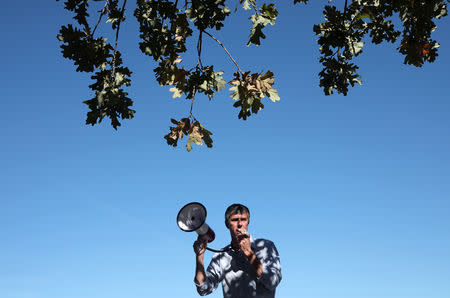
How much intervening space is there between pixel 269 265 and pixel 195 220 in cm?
103

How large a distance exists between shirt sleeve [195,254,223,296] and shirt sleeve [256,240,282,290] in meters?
0.55

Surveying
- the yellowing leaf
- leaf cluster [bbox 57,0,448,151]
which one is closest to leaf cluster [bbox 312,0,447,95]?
leaf cluster [bbox 57,0,448,151]

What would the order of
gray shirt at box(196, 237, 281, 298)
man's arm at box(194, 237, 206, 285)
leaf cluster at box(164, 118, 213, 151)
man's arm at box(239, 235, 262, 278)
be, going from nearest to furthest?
man's arm at box(239, 235, 262, 278) → gray shirt at box(196, 237, 281, 298) → man's arm at box(194, 237, 206, 285) → leaf cluster at box(164, 118, 213, 151)

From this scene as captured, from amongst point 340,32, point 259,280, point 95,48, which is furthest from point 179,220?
point 340,32

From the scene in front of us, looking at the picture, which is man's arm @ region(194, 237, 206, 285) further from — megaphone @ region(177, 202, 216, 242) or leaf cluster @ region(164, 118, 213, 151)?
leaf cluster @ region(164, 118, 213, 151)

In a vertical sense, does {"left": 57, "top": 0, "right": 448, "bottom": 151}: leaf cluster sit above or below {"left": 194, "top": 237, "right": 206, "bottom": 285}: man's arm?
above

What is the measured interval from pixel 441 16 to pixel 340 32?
138 centimetres

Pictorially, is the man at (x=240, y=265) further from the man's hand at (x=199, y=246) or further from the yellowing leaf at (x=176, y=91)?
the yellowing leaf at (x=176, y=91)

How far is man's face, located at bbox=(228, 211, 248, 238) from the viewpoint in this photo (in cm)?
513

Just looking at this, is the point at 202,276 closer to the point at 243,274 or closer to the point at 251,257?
the point at 243,274

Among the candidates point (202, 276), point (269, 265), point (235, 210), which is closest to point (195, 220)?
point (235, 210)

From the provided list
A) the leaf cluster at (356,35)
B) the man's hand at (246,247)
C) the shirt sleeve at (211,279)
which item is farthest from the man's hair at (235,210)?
the leaf cluster at (356,35)

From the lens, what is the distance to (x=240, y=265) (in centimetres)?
523

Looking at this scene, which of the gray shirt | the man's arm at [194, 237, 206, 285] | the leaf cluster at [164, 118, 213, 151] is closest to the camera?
the gray shirt
